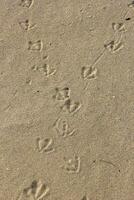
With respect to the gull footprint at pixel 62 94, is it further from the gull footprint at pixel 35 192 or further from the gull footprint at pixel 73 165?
the gull footprint at pixel 35 192

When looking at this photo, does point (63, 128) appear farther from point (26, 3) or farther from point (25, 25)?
point (26, 3)

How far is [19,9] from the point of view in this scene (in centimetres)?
484

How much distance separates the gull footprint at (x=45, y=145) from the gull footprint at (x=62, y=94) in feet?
1.43

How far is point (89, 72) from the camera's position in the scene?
4.29 m

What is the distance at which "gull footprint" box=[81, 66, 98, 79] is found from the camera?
425 cm

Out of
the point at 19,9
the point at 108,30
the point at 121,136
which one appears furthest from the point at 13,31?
the point at 121,136

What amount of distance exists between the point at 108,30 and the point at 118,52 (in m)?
0.32

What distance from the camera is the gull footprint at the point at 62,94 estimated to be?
4105 mm

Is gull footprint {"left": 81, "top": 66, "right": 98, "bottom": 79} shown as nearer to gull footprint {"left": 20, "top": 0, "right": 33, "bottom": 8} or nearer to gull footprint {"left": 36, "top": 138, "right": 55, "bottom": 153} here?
gull footprint {"left": 36, "top": 138, "right": 55, "bottom": 153}

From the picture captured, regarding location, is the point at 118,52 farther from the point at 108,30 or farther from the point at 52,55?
the point at 52,55

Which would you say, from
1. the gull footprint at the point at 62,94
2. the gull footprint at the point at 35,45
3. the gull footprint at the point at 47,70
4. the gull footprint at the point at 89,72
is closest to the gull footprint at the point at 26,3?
the gull footprint at the point at 35,45

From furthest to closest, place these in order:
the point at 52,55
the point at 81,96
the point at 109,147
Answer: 1. the point at 52,55
2. the point at 81,96
3. the point at 109,147

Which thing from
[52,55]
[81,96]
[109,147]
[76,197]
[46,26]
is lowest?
[76,197]

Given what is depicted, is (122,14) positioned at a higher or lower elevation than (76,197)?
higher
